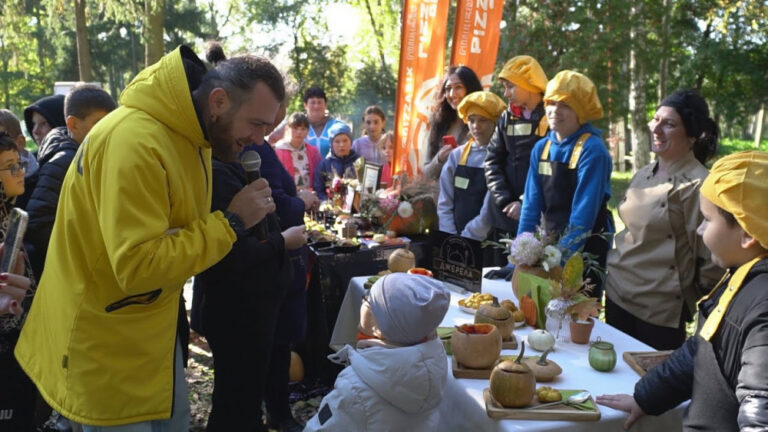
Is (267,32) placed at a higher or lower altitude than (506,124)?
higher

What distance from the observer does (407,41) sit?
6074mm

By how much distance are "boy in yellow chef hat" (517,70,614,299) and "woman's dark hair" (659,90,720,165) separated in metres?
0.44

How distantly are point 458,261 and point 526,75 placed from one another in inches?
62.6

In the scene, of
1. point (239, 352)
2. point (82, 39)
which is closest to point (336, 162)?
point (239, 352)

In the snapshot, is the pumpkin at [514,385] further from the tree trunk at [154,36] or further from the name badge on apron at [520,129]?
the tree trunk at [154,36]

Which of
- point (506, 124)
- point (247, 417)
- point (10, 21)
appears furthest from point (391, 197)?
point (10, 21)

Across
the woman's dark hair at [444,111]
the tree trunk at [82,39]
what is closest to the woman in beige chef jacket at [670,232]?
the woman's dark hair at [444,111]

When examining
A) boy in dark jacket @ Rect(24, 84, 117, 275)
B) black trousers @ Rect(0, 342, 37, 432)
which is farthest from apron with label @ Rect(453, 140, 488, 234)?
black trousers @ Rect(0, 342, 37, 432)

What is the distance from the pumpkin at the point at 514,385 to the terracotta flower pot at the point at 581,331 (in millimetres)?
621

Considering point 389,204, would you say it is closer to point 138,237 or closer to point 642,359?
point 642,359

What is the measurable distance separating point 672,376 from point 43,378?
1.84 metres

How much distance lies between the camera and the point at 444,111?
4.79 m

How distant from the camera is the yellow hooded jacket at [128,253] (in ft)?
4.76

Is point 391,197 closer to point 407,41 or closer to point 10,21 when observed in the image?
point 407,41
